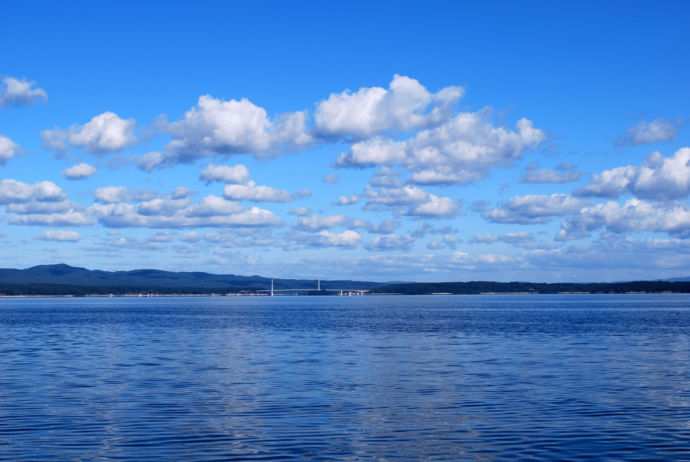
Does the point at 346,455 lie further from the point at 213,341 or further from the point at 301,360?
the point at 213,341

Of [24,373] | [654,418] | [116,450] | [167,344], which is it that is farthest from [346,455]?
[167,344]

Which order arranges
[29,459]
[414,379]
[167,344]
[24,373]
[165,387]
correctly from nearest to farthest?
[29,459] < [165,387] < [414,379] < [24,373] < [167,344]

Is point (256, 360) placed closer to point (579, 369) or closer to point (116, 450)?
point (579, 369)

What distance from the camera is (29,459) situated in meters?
20.9

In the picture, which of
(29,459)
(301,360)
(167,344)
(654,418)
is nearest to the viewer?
(29,459)

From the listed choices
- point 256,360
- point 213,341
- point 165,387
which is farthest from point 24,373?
point 213,341

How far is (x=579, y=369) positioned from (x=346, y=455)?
76.5 feet

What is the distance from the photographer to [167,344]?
6169 centimetres

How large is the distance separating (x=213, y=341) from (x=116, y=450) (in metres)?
43.6

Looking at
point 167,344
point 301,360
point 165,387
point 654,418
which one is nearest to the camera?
point 654,418

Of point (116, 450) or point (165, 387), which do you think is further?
point (165, 387)

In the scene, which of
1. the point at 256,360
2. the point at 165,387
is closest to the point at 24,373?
the point at 165,387

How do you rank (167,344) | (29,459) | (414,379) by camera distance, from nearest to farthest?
1. (29,459)
2. (414,379)
3. (167,344)

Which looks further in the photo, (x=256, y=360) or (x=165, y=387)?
(x=256, y=360)
